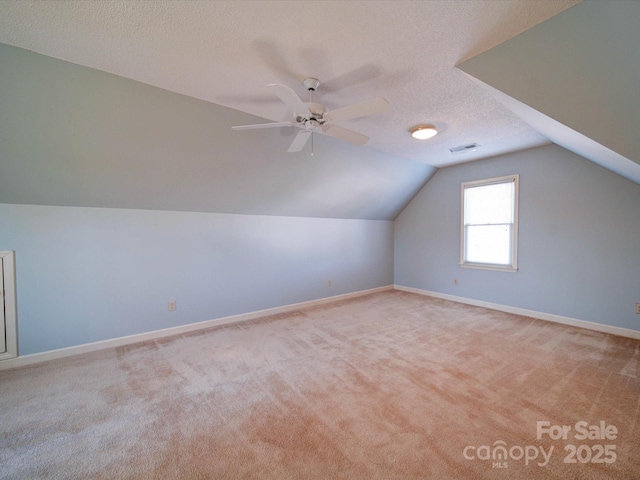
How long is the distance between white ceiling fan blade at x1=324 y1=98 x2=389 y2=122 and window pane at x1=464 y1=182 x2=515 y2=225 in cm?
353

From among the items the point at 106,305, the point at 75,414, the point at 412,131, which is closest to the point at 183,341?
the point at 106,305

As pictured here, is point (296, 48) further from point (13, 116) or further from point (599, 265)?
point (599, 265)

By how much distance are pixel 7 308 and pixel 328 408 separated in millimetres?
3308

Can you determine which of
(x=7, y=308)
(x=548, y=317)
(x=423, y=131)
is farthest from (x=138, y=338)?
(x=548, y=317)

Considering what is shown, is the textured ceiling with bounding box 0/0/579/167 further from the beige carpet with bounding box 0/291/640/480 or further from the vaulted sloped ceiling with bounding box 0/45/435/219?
the beige carpet with bounding box 0/291/640/480

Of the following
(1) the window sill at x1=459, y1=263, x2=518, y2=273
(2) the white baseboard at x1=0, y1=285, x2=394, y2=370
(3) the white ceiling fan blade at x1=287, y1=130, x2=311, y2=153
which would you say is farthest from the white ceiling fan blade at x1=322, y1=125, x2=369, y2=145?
(1) the window sill at x1=459, y1=263, x2=518, y2=273

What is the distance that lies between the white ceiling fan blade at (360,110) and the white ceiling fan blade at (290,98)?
0.21 meters

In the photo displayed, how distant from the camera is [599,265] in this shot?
333 cm

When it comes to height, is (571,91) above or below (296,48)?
below

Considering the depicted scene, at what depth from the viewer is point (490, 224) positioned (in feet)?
14.4

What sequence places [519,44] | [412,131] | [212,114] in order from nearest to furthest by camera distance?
[519,44], [212,114], [412,131]

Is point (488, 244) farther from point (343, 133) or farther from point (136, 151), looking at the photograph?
point (136, 151)

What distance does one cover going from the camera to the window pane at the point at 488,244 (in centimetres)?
423

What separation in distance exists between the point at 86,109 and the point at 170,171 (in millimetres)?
860
